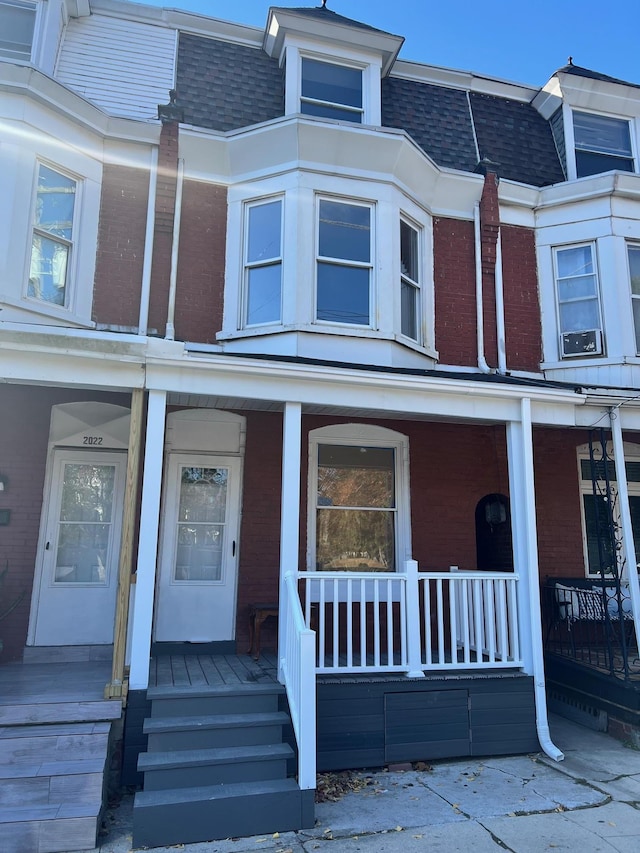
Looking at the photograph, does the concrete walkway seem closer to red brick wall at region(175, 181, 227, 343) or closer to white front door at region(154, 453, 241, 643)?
white front door at region(154, 453, 241, 643)

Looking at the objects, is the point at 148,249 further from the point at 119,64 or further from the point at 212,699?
the point at 212,699

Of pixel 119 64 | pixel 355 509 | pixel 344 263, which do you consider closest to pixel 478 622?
pixel 355 509

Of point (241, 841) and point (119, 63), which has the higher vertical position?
point (119, 63)

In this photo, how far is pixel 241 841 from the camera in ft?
13.5

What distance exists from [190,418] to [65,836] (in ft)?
13.5

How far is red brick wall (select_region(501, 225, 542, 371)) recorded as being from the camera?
834 cm

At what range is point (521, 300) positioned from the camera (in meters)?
8.52

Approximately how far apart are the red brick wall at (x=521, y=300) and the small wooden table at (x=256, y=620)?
4.42 m

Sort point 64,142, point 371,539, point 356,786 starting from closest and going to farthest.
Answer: point 356,786, point 64,142, point 371,539

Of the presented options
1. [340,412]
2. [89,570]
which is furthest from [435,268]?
[89,570]

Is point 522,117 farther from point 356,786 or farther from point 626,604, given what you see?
point 356,786

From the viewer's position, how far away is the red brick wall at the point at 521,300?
8336 mm

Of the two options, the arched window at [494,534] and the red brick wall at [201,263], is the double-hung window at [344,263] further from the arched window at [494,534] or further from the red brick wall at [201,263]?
the arched window at [494,534]

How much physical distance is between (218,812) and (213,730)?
65cm
